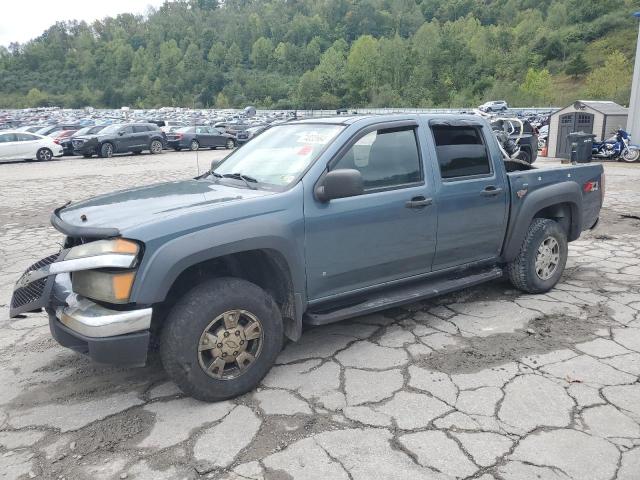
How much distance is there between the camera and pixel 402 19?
511ft

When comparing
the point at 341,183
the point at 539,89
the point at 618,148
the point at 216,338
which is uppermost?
the point at 539,89

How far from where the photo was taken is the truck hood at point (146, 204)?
3.01 m

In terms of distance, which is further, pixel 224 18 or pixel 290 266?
pixel 224 18

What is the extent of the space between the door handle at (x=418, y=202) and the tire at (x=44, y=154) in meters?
22.0

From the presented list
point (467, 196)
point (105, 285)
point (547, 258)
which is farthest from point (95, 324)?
point (547, 258)

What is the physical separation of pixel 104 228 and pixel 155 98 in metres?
150

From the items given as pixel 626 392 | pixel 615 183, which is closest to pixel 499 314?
pixel 626 392

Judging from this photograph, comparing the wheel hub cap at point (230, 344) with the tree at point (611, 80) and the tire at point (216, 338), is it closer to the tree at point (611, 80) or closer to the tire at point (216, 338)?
the tire at point (216, 338)

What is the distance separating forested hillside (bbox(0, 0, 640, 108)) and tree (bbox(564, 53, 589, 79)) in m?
0.20

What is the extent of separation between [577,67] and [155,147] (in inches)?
3717

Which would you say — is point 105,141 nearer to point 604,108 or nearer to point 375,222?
point 604,108

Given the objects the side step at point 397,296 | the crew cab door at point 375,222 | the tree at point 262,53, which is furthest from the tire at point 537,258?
the tree at point 262,53

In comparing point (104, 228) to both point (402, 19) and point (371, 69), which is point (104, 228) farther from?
point (402, 19)

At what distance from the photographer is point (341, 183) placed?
10.7ft
